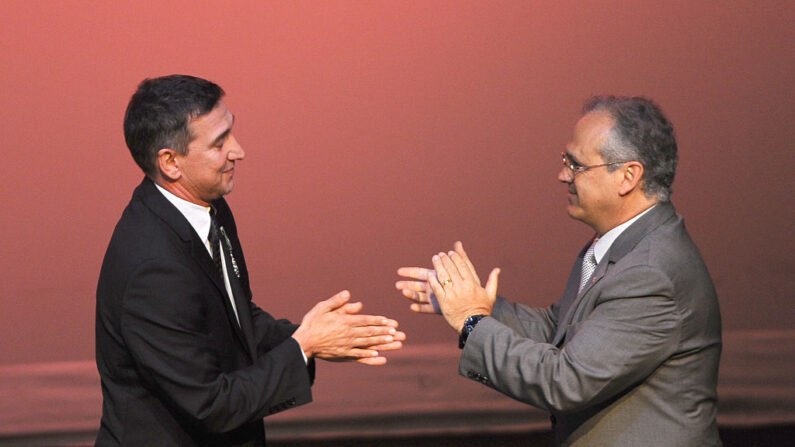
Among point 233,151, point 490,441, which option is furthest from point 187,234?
point 490,441

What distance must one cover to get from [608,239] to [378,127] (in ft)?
5.71

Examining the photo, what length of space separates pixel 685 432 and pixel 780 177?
2.34m

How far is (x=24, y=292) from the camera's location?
356 cm

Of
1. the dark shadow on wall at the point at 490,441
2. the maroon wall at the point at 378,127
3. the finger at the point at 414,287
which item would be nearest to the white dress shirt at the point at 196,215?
the finger at the point at 414,287

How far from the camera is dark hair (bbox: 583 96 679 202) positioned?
6.33 feet

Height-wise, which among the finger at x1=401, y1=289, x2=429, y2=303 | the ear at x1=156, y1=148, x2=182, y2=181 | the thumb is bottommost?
the finger at x1=401, y1=289, x2=429, y2=303

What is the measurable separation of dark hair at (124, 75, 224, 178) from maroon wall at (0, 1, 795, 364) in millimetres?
1567

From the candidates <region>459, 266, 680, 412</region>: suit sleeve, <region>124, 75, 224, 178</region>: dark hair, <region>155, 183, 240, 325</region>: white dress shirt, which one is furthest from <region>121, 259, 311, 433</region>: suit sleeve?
<region>459, 266, 680, 412</region>: suit sleeve

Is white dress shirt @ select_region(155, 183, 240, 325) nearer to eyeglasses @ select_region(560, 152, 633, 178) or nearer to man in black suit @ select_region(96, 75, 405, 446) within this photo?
man in black suit @ select_region(96, 75, 405, 446)

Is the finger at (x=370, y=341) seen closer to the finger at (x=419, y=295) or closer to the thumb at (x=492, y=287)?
the finger at (x=419, y=295)

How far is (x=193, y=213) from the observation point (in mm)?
1991

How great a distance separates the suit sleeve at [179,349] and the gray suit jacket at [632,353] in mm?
506

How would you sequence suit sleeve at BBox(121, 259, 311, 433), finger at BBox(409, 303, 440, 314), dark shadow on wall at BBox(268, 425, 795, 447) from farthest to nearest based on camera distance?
dark shadow on wall at BBox(268, 425, 795, 447)
finger at BBox(409, 303, 440, 314)
suit sleeve at BBox(121, 259, 311, 433)

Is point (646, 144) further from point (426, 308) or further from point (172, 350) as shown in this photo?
point (172, 350)
